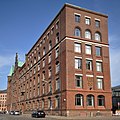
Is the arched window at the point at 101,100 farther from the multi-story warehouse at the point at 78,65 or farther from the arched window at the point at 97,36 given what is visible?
the arched window at the point at 97,36

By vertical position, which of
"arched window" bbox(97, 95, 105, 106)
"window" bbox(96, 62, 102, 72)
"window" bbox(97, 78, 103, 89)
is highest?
"window" bbox(96, 62, 102, 72)

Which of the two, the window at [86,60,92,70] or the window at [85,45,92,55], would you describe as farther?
the window at [85,45,92,55]

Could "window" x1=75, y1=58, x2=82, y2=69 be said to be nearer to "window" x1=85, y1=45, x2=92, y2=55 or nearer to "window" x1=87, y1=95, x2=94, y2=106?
"window" x1=85, y1=45, x2=92, y2=55

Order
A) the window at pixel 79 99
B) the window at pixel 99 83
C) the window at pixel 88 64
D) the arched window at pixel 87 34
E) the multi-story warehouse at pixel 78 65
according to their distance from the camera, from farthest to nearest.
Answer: the arched window at pixel 87 34, the window at pixel 99 83, the window at pixel 88 64, the multi-story warehouse at pixel 78 65, the window at pixel 79 99

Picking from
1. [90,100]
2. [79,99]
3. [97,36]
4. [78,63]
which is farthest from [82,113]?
[97,36]

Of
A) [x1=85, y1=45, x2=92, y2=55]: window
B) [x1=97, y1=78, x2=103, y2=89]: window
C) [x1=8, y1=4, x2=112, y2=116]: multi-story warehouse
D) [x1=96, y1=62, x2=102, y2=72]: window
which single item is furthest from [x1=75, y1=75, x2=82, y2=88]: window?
[x1=85, y1=45, x2=92, y2=55]: window

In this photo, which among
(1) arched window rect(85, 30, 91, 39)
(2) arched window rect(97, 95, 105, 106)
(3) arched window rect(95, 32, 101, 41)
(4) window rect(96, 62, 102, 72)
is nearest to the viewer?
(2) arched window rect(97, 95, 105, 106)

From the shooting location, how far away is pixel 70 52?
49094 mm

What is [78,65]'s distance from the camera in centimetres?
4972

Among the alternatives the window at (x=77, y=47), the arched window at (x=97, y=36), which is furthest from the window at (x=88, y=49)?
the arched window at (x=97, y=36)

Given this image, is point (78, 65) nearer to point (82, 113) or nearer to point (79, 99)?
point (79, 99)

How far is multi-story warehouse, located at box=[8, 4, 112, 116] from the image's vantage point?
47594 millimetres

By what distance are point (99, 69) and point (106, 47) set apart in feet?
19.6

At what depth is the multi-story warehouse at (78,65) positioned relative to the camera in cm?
4759
